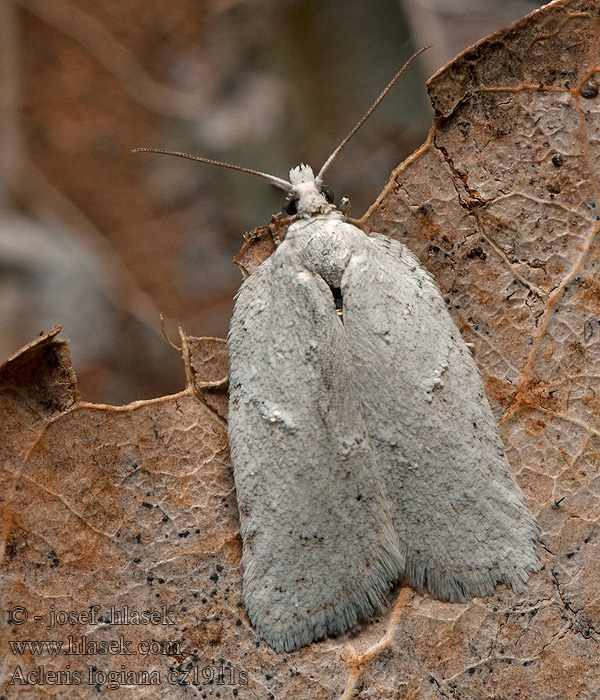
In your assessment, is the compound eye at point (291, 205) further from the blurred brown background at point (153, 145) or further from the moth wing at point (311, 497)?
the blurred brown background at point (153, 145)

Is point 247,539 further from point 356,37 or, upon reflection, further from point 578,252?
point 356,37

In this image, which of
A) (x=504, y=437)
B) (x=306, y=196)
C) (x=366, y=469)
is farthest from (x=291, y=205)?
(x=504, y=437)

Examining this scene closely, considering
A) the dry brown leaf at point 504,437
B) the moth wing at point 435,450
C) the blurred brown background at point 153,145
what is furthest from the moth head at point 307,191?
the blurred brown background at point 153,145

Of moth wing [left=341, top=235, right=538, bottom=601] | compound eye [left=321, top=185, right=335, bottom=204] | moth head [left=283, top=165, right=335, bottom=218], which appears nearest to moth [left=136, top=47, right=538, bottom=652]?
moth wing [left=341, top=235, right=538, bottom=601]

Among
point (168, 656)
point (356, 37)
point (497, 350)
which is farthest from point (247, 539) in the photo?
point (356, 37)

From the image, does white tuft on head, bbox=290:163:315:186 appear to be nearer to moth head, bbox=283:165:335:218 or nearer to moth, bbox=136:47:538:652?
moth head, bbox=283:165:335:218
